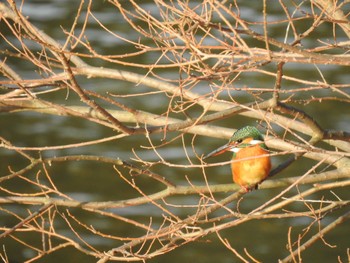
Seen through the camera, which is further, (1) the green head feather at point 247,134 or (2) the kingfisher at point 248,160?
(1) the green head feather at point 247,134

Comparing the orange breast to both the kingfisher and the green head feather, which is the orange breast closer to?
the kingfisher

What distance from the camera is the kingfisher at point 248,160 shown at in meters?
5.68

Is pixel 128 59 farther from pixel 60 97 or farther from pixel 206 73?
pixel 206 73

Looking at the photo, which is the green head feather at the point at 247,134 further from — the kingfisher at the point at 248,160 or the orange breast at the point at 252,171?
the orange breast at the point at 252,171

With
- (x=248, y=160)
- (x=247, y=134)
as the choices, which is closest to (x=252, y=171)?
(x=248, y=160)

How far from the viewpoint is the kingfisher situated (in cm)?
568

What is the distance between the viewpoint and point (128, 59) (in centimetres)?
1405

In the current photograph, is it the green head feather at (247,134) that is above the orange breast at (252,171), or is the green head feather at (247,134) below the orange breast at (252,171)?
above

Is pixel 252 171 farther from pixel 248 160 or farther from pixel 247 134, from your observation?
pixel 247 134

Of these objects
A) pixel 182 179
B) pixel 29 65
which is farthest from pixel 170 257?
pixel 29 65

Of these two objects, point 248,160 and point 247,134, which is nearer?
point 248,160

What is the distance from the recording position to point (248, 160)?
5660 millimetres

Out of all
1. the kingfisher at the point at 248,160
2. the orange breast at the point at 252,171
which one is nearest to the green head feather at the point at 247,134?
the kingfisher at the point at 248,160

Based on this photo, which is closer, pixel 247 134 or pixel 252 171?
pixel 252 171
